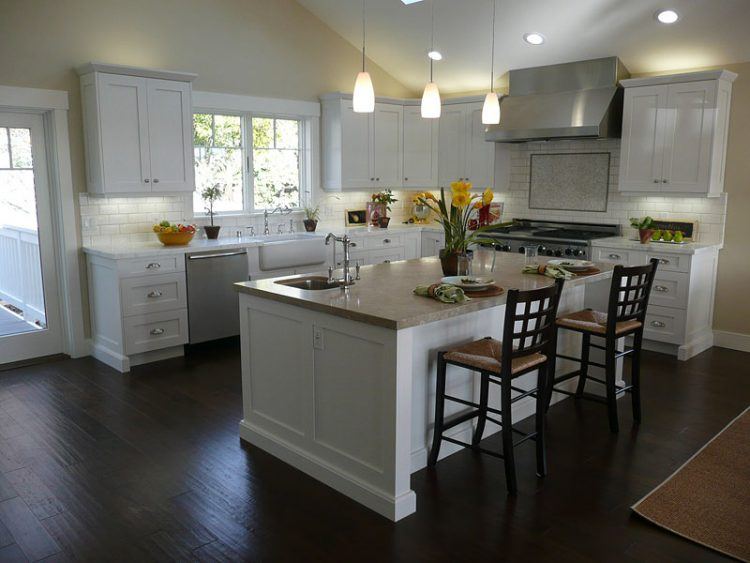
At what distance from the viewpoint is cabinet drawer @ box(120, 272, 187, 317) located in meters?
5.32

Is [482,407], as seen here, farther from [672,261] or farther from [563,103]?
[563,103]

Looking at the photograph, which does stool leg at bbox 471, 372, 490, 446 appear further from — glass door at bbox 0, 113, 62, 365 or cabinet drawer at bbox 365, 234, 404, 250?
glass door at bbox 0, 113, 62, 365

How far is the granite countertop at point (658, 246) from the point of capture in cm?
565

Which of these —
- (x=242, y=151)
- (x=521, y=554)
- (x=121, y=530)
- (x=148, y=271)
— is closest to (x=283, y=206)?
(x=242, y=151)

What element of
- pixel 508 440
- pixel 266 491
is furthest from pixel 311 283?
pixel 508 440

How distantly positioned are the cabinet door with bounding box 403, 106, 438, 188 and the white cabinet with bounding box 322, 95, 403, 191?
0.10m

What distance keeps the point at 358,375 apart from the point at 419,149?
5183 mm

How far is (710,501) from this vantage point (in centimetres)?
322

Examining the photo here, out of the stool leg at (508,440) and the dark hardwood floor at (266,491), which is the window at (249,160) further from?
the stool leg at (508,440)

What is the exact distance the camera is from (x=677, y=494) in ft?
10.8

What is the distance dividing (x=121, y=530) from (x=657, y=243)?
509cm

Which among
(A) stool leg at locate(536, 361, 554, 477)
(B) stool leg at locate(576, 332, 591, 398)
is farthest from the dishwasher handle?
(A) stool leg at locate(536, 361, 554, 477)

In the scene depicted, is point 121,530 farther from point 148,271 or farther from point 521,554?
point 148,271

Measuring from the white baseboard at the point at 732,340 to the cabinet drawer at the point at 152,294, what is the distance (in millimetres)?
5005
